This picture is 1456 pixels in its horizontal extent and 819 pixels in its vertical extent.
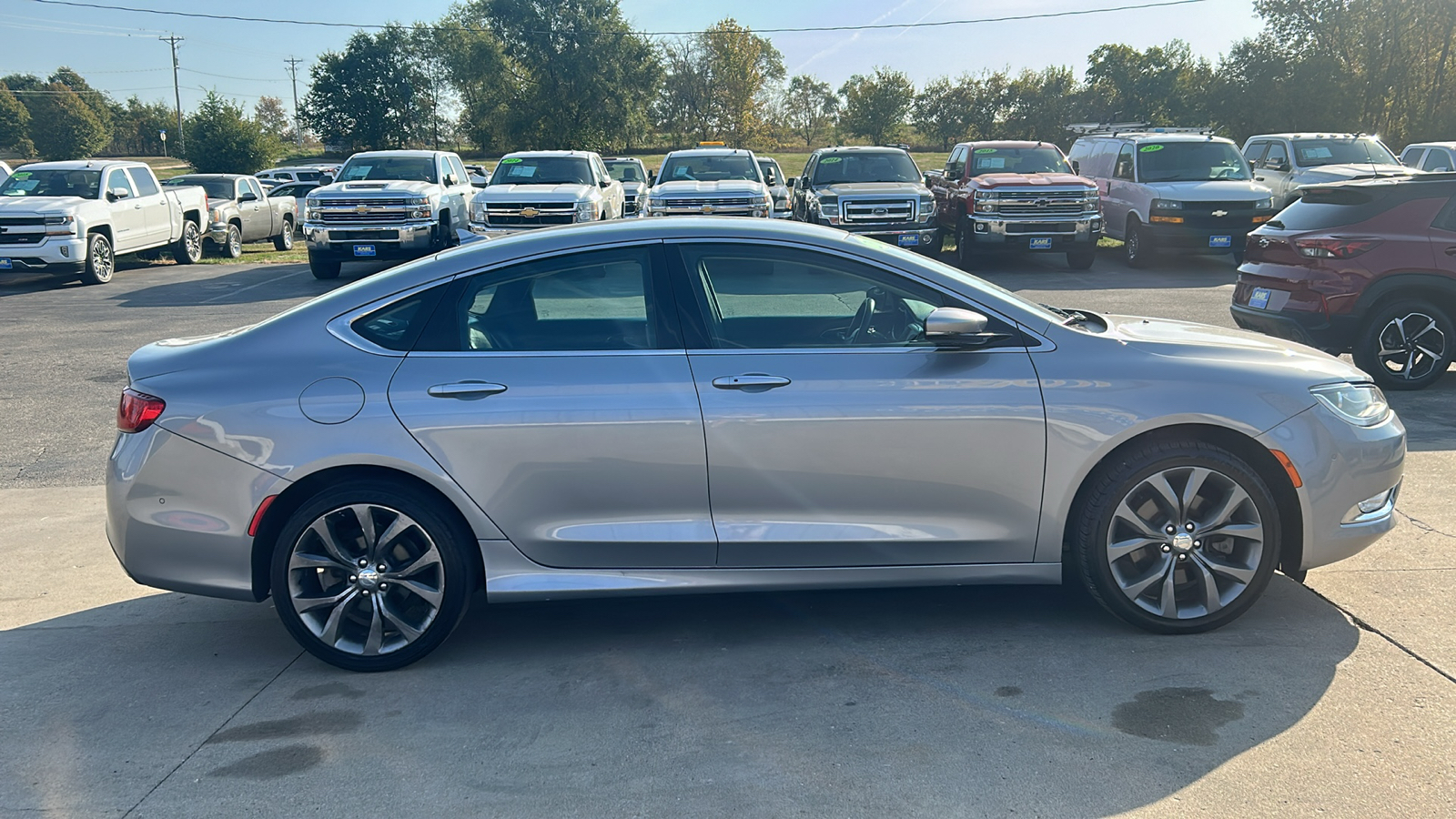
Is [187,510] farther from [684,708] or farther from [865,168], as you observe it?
[865,168]

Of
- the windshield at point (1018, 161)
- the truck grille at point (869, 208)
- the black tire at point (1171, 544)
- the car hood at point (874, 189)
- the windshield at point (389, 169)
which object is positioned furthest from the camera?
the windshield at point (389, 169)

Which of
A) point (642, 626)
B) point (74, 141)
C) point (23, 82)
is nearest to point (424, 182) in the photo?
point (642, 626)

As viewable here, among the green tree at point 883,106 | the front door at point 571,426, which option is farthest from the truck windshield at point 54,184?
the green tree at point 883,106

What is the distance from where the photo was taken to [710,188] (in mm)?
17109

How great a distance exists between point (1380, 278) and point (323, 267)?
15.4 meters

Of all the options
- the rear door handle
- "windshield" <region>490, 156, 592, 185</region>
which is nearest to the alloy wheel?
the rear door handle

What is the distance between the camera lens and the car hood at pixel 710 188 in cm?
1700

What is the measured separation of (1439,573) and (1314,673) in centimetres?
139

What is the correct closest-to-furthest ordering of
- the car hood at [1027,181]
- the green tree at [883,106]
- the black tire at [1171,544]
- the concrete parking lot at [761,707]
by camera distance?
1. the concrete parking lot at [761,707]
2. the black tire at [1171,544]
3. the car hood at [1027,181]
4. the green tree at [883,106]

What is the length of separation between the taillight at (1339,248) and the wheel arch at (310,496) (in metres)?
7.24

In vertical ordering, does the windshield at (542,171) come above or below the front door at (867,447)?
above

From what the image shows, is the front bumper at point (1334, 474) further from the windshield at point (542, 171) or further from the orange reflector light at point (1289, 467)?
the windshield at point (542, 171)

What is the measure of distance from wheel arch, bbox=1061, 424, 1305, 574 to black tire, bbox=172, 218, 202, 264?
837 inches

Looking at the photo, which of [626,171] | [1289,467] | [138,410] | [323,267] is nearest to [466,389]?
[138,410]
